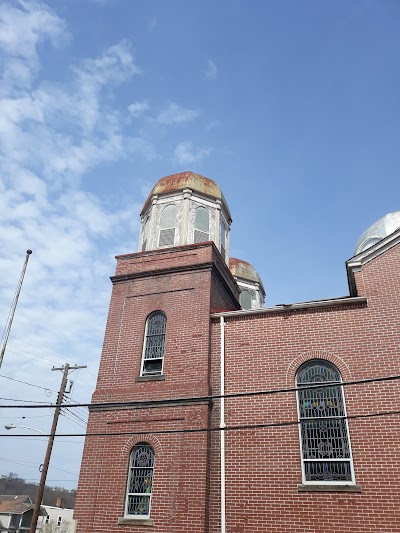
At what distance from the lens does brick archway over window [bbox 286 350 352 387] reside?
12188mm

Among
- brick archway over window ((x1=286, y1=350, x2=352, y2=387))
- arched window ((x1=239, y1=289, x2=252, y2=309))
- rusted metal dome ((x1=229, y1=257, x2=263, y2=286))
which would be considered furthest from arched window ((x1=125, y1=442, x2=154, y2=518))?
rusted metal dome ((x1=229, y1=257, x2=263, y2=286))

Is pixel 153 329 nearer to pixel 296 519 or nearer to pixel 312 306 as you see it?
pixel 312 306

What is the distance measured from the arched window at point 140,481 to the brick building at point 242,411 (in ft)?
0.10

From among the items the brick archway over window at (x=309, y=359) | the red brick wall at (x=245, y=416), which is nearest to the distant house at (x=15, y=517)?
the red brick wall at (x=245, y=416)

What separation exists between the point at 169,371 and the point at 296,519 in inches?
203

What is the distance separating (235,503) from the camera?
1134 cm

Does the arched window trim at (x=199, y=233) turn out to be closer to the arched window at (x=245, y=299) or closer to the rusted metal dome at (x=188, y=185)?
the rusted metal dome at (x=188, y=185)

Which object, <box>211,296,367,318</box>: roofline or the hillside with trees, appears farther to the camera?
the hillside with trees

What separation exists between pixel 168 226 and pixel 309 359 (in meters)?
7.68

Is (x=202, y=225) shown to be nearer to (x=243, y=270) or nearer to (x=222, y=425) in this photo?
(x=222, y=425)

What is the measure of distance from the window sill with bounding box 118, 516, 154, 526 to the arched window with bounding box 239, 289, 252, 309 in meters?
15.8

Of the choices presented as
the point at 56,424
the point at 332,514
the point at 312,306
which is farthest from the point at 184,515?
the point at 56,424

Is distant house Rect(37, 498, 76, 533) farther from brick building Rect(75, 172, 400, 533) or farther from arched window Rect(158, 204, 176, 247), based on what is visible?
arched window Rect(158, 204, 176, 247)

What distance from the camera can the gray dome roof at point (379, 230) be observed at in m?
20.3
